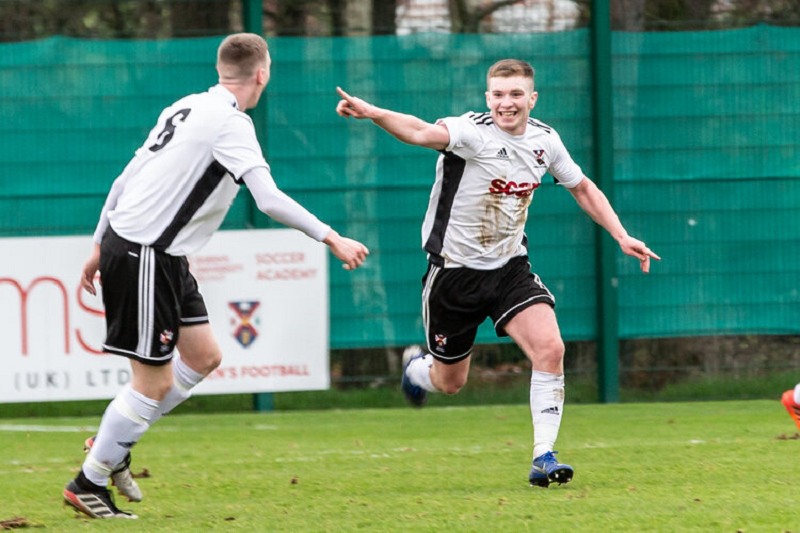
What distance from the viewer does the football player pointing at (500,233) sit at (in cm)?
620

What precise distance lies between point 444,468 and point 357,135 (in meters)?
4.00

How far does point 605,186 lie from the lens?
404 inches

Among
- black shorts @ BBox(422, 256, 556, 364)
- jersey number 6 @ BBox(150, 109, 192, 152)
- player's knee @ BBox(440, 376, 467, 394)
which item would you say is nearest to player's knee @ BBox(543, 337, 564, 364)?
black shorts @ BBox(422, 256, 556, 364)

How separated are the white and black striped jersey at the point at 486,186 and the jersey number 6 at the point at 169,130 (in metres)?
1.43

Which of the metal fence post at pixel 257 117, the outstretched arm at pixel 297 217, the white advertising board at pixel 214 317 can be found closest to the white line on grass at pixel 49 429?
the white advertising board at pixel 214 317

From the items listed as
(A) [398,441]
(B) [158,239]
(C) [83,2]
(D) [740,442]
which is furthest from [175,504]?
(C) [83,2]

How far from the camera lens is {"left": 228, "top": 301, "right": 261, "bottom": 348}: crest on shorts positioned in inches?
377

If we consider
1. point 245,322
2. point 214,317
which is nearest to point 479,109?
point 245,322

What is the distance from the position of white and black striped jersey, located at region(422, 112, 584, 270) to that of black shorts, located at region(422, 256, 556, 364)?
0.06 metres

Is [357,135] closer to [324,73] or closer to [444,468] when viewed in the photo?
[324,73]

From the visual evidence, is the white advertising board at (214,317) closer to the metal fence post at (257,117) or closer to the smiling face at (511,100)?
the metal fence post at (257,117)

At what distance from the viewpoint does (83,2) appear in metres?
10.3

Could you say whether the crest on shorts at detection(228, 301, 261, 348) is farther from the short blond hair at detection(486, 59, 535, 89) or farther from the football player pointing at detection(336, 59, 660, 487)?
the short blond hair at detection(486, 59, 535, 89)

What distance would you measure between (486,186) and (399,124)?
2.51ft
